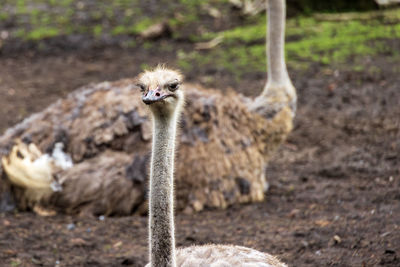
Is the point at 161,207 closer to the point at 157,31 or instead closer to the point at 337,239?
the point at 337,239

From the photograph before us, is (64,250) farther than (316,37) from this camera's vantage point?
No

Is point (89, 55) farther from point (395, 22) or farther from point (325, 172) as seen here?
point (325, 172)

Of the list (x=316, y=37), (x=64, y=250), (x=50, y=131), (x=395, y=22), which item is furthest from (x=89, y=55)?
(x=64, y=250)

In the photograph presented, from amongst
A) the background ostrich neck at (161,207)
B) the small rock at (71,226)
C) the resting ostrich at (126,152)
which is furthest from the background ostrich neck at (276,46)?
the background ostrich neck at (161,207)

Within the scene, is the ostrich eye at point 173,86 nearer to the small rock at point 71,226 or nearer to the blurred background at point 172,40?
the small rock at point 71,226

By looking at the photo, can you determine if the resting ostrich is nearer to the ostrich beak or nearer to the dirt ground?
the dirt ground

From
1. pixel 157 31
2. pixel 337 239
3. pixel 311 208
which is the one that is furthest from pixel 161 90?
pixel 157 31

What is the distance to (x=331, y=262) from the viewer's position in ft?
14.1

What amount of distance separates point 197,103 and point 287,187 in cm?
129

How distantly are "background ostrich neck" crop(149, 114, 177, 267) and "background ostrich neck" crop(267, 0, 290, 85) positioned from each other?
3338mm

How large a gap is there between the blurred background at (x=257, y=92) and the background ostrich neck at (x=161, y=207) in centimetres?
159

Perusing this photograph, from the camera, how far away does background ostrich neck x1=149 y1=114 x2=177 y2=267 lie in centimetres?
309

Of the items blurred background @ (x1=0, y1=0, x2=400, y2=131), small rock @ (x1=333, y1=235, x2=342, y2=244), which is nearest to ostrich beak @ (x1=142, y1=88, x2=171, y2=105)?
small rock @ (x1=333, y1=235, x2=342, y2=244)

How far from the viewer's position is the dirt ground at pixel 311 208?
4672 mm
